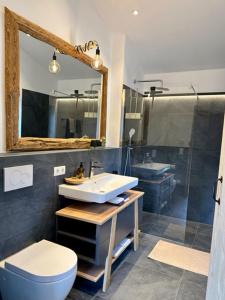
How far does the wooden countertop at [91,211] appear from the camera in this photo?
1.67 m

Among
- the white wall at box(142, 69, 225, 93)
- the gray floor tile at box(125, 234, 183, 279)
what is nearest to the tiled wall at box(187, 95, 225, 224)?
the white wall at box(142, 69, 225, 93)

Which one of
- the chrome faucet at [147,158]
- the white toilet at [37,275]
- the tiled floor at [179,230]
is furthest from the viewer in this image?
the chrome faucet at [147,158]

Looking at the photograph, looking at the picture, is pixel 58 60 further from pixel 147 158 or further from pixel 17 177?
pixel 147 158

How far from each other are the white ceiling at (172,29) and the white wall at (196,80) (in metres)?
0.11

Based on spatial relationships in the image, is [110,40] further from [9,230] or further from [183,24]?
[9,230]

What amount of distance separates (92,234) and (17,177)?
2.57 feet

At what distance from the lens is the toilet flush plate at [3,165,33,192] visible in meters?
1.41

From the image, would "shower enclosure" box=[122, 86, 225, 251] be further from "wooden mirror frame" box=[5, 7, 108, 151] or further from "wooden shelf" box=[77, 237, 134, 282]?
"wooden mirror frame" box=[5, 7, 108, 151]

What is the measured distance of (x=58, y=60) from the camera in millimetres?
1953

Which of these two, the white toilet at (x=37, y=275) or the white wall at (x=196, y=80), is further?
the white wall at (x=196, y=80)

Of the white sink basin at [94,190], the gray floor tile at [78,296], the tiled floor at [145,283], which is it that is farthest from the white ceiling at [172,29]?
the gray floor tile at [78,296]

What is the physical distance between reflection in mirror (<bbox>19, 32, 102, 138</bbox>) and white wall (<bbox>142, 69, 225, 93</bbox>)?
155cm

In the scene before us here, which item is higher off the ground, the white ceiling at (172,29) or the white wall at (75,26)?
the white ceiling at (172,29)

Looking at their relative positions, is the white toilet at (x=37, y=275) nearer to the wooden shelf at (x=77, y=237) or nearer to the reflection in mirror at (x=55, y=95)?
the wooden shelf at (x=77, y=237)
